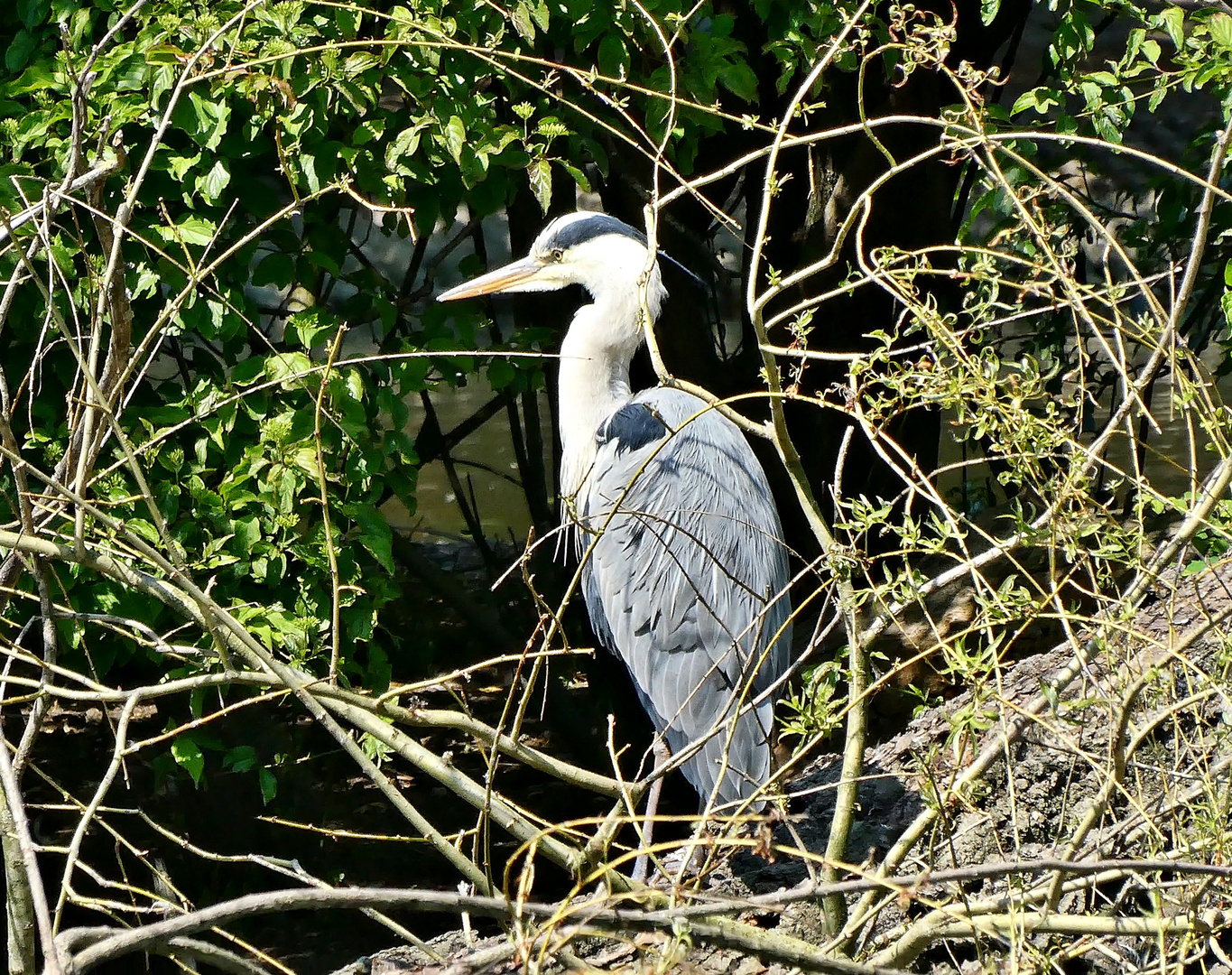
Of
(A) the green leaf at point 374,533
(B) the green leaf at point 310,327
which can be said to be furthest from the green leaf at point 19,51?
(A) the green leaf at point 374,533

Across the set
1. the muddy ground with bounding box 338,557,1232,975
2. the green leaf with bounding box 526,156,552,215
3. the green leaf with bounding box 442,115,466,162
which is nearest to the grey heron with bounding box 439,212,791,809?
the muddy ground with bounding box 338,557,1232,975

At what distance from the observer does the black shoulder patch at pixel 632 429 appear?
3576 millimetres

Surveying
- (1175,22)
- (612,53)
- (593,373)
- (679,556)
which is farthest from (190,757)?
(1175,22)

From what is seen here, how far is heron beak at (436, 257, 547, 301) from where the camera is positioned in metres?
Answer: 3.62

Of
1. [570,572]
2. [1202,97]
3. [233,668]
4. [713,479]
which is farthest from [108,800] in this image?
[1202,97]

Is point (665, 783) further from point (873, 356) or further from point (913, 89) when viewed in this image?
point (873, 356)

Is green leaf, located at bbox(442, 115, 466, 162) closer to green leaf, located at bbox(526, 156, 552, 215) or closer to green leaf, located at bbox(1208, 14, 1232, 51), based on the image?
green leaf, located at bbox(526, 156, 552, 215)

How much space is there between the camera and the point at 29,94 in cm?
282

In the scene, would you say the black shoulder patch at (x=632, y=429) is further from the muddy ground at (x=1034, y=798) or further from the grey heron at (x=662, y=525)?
the muddy ground at (x=1034, y=798)

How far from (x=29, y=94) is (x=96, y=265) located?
501mm

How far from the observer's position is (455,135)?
2.75m

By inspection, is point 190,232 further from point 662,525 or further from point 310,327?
point 662,525

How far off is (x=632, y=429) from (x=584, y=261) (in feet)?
2.23

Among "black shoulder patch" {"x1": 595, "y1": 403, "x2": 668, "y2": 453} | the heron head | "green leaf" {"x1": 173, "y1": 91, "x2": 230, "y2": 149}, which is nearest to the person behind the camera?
"green leaf" {"x1": 173, "y1": 91, "x2": 230, "y2": 149}
